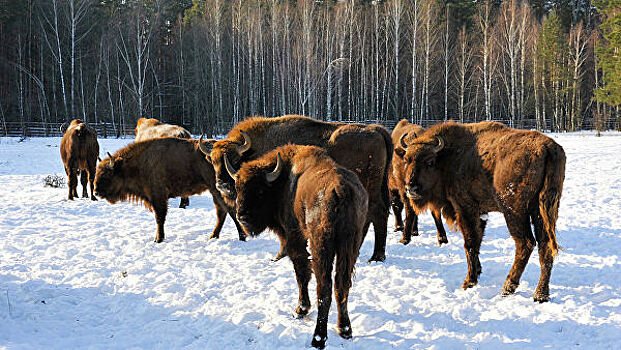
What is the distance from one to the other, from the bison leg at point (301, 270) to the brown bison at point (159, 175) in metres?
3.20

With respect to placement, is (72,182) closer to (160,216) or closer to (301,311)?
(160,216)

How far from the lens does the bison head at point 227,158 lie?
624cm

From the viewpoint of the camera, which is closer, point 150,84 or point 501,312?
point 501,312

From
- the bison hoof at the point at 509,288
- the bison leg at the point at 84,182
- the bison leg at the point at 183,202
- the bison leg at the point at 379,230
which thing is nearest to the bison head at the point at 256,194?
the bison leg at the point at 379,230

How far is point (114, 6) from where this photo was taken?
42.5 metres

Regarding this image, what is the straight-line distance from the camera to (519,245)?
16.8 ft

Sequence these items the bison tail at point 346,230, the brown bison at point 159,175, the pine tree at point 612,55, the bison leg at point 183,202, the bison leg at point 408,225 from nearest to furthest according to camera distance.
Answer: the bison tail at point 346,230, the bison leg at point 408,225, the brown bison at point 159,175, the bison leg at point 183,202, the pine tree at point 612,55

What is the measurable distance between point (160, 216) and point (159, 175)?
2.58 ft

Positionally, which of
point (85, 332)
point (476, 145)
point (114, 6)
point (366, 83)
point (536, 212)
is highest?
point (114, 6)

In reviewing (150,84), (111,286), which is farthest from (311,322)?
(150,84)

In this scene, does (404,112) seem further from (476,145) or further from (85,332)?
(85,332)

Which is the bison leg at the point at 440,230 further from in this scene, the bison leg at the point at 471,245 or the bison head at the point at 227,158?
the bison head at the point at 227,158

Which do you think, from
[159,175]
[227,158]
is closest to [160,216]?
[159,175]

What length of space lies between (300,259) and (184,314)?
4.88ft
